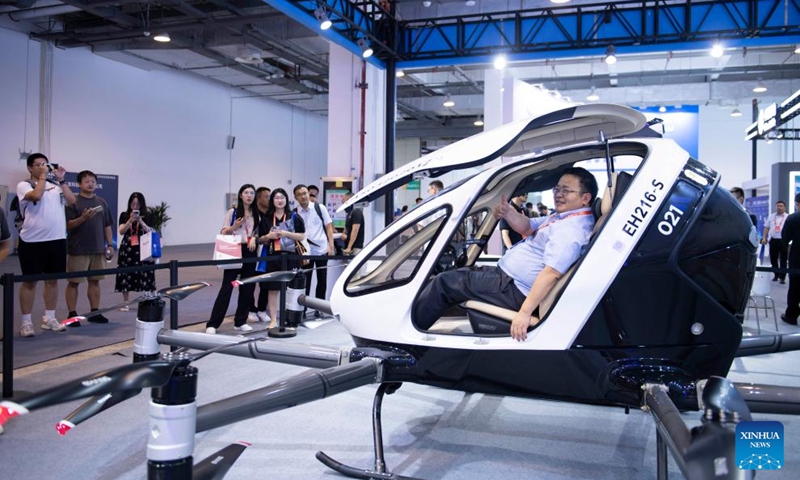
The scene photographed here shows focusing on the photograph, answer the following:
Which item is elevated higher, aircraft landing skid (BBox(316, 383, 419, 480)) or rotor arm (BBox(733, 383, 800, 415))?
rotor arm (BBox(733, 383, 800, 415))

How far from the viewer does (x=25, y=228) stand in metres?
5.72

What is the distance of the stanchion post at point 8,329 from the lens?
12.4 ft

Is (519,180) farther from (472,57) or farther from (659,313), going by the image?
(472,57)

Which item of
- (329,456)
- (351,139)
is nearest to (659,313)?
(329,456)

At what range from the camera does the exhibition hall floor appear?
2.97 m

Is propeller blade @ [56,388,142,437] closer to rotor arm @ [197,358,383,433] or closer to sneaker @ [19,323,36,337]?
rotor arm @ [197,358,383,433]

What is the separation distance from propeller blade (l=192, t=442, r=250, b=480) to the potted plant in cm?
1605

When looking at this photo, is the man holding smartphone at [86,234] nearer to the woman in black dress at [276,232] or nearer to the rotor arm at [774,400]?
the woman in black dress at [276,232]

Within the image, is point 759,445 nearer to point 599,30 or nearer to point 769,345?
point 769,345

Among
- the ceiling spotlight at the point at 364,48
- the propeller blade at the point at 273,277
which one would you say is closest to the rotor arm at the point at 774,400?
the propeller blade at the point at 273,277

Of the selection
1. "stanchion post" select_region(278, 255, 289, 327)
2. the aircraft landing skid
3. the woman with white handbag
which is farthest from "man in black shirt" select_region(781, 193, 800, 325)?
the aircraft landing skid

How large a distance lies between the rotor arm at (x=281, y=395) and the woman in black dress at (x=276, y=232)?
4.32 metres

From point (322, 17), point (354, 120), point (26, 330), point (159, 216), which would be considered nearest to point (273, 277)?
point (26, 330)

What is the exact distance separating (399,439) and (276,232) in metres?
3.61
